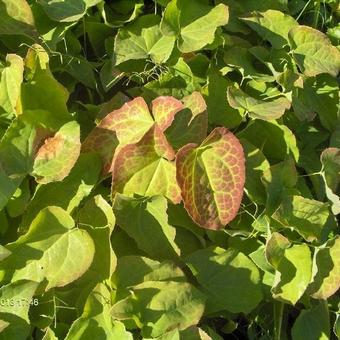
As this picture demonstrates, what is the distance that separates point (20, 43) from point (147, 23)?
0.29 metres

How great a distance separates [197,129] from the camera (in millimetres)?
1363

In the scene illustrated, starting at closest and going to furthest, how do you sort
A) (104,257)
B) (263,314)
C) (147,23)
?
(104,257), (263,314), (147,23)

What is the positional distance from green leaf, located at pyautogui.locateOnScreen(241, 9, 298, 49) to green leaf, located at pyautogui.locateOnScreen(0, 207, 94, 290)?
2.19 ft

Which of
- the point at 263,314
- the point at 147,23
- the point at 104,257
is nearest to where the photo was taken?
the point at 104,257

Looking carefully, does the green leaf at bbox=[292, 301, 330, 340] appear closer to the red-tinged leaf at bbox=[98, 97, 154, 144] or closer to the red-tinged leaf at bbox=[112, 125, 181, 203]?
the red-tinged leaf at bbox=[112, 125, 181, 203]

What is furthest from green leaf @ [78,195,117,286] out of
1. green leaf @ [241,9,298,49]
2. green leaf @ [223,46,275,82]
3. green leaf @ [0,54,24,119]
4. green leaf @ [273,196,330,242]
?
green leaf @ [241,9,298,49]

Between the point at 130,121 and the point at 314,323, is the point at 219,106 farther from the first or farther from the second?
the point at 314,323

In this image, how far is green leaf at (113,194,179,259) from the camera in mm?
1282

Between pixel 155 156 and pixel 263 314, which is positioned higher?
pixel 155 156

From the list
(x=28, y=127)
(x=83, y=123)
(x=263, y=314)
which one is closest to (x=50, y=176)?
(x=28, y=127)

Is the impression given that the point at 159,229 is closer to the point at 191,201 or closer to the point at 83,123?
the point at 191,201

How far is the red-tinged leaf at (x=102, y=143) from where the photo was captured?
1353 mm

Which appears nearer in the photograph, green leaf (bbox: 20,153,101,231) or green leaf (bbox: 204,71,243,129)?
green leaf (bbox: 20,153,101,231)

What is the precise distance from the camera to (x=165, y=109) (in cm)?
133
